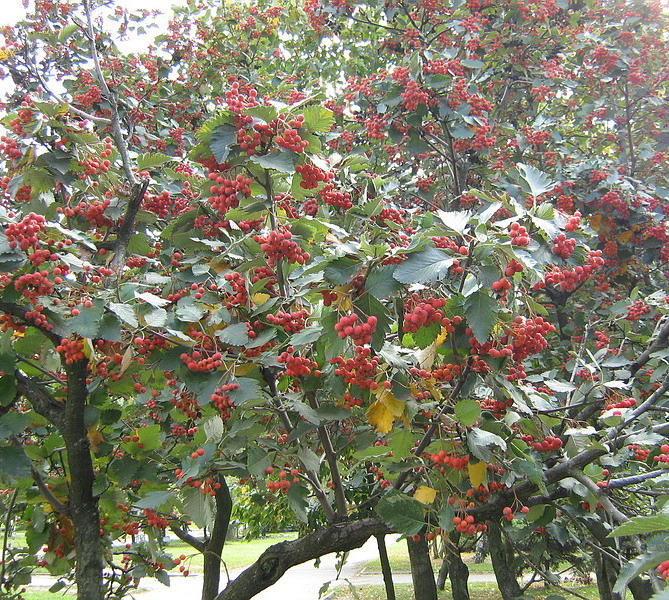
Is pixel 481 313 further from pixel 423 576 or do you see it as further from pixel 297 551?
pixel 423 576

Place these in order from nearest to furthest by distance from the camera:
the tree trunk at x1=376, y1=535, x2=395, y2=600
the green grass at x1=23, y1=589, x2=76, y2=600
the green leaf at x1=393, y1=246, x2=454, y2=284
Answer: the green leaf at x1=393, y1=246, x2=454, y2=284 < the tree trunk at x1=376, y1=535, x2=395, y2=600 < the green grass at x1=23, y1=589, x2=76, y2=600

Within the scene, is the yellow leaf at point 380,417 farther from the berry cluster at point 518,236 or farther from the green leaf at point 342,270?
the berry cluster at point 518,236

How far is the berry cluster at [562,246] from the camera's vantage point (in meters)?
2.27

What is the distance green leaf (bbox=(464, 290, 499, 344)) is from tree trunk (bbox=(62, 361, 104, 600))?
6.76 feet

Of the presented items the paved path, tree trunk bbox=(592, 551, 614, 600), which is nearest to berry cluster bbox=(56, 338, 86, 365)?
tree trunk bbox=(592, 551, 614, 600)

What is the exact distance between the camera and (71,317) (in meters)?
2.53

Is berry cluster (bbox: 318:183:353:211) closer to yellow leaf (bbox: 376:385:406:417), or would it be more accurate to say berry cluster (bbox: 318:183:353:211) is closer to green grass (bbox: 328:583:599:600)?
yellow leaf (bbox: 376:385:406:417)

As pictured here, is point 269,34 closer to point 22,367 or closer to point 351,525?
point 22,367

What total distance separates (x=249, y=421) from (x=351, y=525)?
2.78ft

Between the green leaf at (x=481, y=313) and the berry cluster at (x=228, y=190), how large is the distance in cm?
121

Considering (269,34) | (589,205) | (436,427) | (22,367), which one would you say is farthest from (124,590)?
(269,34)

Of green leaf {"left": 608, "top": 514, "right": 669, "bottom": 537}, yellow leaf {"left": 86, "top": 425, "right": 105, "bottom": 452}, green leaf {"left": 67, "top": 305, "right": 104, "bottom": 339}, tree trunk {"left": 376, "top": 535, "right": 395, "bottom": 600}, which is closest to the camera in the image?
green leaf {"left": 608, "top": 514, "right": 669, "bottom": 537}

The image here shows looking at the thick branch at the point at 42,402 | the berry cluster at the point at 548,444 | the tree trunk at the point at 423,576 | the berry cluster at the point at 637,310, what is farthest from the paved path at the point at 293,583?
the berry cluster at the point at 548,444

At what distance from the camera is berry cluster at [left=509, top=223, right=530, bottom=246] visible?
198 cm
